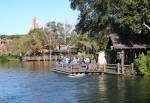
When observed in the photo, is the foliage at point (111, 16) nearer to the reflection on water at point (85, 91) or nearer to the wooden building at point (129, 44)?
the wooden building at point (129, 44)

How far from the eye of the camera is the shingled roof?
197 ft

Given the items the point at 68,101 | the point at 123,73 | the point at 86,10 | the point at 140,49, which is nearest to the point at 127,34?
the point at 140,49

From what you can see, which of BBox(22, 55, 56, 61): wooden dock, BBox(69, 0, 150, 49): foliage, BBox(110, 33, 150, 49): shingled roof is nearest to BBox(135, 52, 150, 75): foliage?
BBox(69, 0, 150, 49): foliage

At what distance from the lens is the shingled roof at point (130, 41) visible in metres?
60.1

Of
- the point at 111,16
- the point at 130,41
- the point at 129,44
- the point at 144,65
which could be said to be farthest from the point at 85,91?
the point at 111,16

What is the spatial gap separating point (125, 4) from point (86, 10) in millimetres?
21619

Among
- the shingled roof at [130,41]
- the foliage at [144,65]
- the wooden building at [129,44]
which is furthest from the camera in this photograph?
the shingled roof at [130,41]

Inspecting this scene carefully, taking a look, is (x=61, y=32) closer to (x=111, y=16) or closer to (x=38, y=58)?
(x=38, y=58)

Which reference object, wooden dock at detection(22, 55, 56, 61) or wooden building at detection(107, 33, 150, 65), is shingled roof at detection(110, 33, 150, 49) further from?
wooden dock at detection(22, 55, 56, 61)

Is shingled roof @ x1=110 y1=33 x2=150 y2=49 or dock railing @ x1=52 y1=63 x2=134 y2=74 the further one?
shingled roof @ x1=110 y1=33 x2=150 y2=49

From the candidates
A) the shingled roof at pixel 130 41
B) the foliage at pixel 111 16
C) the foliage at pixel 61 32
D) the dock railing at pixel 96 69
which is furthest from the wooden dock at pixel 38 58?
the shingled roof at pixel 130 41

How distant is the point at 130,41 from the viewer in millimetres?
61812

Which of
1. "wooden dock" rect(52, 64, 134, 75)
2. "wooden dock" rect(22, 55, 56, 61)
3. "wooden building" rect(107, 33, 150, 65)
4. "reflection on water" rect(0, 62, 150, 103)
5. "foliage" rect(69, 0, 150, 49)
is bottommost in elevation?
"reflection on water" rect(0, 62, 150, 103)

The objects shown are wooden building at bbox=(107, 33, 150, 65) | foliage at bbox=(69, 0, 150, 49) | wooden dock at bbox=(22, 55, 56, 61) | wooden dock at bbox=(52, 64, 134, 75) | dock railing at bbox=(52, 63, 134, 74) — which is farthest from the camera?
wooden dock at bbox=(22, 55, 56, 61)
